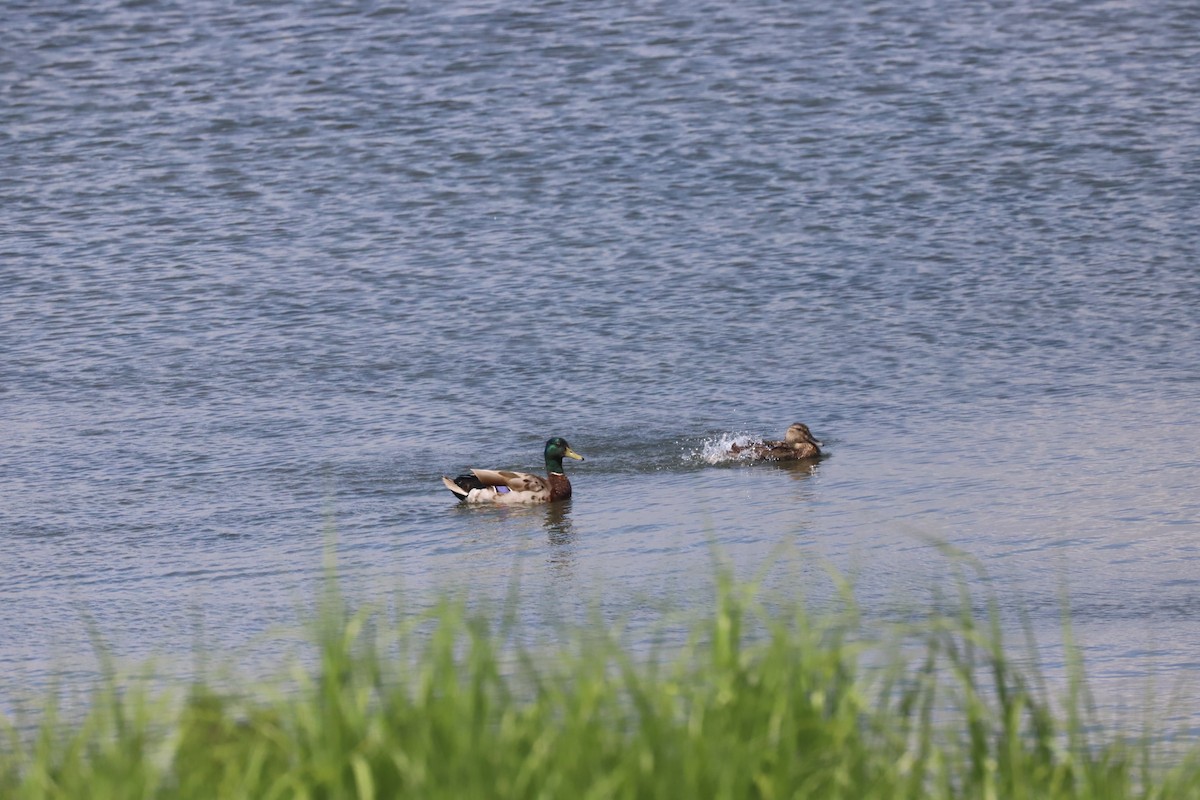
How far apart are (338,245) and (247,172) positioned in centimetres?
285

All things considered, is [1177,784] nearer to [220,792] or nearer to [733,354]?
[220,792]

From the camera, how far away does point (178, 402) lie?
14164 millimetres

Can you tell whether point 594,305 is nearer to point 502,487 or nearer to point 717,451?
point 717,451

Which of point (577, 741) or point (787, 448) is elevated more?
point (577, 741)

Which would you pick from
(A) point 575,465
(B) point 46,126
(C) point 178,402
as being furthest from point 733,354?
(B) point 46,126

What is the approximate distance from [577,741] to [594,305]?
12.0 metres

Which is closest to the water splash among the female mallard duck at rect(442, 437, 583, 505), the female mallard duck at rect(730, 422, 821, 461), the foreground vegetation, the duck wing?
the female mallard duck at rect(730, 422, 821, 461)

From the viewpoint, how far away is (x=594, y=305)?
16.4 metres

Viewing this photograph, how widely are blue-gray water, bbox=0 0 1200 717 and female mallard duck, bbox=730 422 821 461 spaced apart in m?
0.15

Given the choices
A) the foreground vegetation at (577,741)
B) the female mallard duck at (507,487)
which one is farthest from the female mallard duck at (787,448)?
the foreground vegetation at (577,741)

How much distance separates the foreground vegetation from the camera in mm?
4430

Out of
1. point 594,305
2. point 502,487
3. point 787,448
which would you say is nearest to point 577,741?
point 502,487

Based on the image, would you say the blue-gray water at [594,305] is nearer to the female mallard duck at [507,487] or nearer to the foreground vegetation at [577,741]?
the female mallard duck at [507,487]

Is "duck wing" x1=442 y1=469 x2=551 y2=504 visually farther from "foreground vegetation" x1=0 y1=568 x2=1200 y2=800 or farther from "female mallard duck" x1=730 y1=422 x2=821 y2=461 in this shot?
"foreground vegetation" x1=0 y1=568 x2=1200 y2=800
